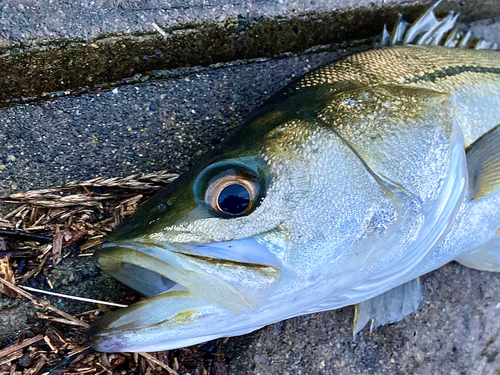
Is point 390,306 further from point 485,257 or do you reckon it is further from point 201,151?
point 201,151

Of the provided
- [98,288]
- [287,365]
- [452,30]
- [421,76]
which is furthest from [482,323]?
[98,288]

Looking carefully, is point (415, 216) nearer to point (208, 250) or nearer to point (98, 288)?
point (208, 250)

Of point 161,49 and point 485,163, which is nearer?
point 485,163

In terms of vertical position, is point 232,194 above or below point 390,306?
above

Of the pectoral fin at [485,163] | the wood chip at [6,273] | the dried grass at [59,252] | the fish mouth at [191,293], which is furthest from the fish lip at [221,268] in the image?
the pectoral fin at [485,163]

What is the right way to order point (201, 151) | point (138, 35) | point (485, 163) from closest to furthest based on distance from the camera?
point (485, 163), point (138, 35), point (201, 151)

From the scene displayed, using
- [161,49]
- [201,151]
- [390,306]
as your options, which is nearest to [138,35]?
[161,49]

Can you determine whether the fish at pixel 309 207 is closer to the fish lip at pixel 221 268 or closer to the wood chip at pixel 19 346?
the fish lip at pixel 221 268

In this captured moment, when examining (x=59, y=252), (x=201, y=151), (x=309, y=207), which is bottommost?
(x=309, y=207)
